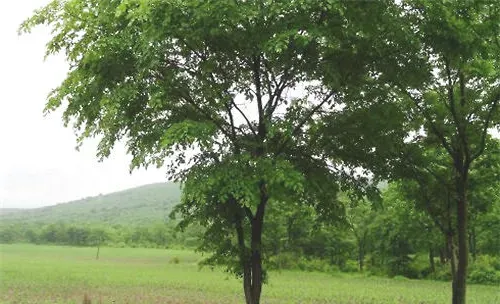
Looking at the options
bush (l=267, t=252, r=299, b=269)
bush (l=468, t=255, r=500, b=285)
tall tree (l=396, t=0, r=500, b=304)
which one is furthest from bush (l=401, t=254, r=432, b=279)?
tall tree (l=396, t=0, r=500, b=304)

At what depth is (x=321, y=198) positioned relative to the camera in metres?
11.9

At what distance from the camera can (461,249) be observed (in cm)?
1449

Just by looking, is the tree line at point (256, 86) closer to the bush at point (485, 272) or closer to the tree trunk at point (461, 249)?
the tree trunk at point (461, 249)

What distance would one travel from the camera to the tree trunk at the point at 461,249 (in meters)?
14.5

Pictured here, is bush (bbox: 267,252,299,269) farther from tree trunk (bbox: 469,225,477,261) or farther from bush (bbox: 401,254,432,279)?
tree trunk (bbox: 469,225,477,261)

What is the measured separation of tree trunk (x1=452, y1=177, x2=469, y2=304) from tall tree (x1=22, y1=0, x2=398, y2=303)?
4.68 metres

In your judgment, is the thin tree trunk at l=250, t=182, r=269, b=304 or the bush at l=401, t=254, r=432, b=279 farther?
the bush at l=401, t=254, r=432, b=279

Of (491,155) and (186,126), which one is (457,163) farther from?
(186,126)

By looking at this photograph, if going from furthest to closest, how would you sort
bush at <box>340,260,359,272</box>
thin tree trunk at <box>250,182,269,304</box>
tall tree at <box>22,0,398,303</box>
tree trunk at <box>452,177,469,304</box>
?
bush at <box>340,260,359,272</box>, tree trunk at <box>452,177,469,304</box>, thin tree trunk at <box>250,182,269,304</box>, tall tree at <box>22,0,398,303</box>

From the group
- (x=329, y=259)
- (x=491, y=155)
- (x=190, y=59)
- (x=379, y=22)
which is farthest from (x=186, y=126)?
(x=329, y=259)

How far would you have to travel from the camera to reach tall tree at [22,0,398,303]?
8.50 metres

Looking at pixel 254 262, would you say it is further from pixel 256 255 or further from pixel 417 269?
pixel 417 269

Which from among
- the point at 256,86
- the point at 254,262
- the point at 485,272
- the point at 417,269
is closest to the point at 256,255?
the point at 254,262

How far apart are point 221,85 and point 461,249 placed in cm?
901
